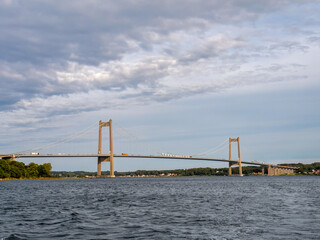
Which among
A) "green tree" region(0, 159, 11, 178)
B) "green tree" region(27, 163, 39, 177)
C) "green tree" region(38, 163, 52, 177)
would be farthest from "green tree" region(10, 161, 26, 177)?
"green tree" region(38, 163, 52, 177)

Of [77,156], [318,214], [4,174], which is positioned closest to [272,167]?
[77,156]

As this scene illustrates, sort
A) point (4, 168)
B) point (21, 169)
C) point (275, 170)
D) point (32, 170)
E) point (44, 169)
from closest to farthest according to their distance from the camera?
point (4, 168) → point (21, 169) → point (32, 170) → point (44, 169) → point (275, 170)

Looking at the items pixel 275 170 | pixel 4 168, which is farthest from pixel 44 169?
pixel 275 170

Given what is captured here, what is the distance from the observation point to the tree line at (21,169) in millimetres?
81188

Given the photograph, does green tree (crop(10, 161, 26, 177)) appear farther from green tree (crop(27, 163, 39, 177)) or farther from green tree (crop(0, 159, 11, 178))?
green tree (crop(0, 159, 11, 178))

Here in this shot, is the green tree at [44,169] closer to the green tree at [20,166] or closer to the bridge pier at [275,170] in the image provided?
the green tree at [20,166]

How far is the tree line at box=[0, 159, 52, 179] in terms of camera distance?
266ft

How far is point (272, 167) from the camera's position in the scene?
129m

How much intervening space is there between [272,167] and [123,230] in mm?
122966

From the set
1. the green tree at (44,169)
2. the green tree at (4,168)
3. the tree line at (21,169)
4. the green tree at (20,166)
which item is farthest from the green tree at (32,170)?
the green tree at (4,168)

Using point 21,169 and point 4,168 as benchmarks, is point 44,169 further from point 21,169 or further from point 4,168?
point 4,168

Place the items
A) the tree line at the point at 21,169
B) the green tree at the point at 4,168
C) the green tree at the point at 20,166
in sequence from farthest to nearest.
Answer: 1. the green tree at the point at 20,166
2. the tree line at the point at 21,169
3. the green tree at the point at 4,168

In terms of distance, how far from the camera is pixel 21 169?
9356 cm

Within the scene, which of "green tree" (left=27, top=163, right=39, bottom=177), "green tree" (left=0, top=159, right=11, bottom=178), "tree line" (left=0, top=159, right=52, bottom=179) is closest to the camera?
"green tree" (left=0, top=159, right=11, bottom=178)
